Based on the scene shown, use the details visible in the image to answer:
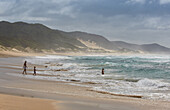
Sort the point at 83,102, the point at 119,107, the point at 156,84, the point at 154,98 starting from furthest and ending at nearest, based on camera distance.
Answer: the point at 156,84 → the point at 154,98 → the point at 83,102 → the point at 119,107

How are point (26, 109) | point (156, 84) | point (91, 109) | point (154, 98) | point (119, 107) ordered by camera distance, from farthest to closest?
1. point (156, 84)
2. point (154, 98)
3. point (119, 107)
4. point (91, 109)
5. point (26, 109)

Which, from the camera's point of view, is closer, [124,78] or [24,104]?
[24,104]

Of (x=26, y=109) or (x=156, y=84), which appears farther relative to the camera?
(x=156, y=84)

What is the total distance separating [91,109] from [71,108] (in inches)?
26.1

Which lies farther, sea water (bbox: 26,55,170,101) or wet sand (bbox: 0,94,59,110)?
sea water (bbox: 26,55,170,101)

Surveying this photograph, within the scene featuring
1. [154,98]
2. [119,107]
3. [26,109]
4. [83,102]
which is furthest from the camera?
[154,98]

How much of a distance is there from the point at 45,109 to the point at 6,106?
3.87ft

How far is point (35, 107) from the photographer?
23.7 feet

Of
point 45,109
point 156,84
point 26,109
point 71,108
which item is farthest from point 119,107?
point 156,84

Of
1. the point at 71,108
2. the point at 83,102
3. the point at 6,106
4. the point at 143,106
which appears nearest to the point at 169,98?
the point at 143,106

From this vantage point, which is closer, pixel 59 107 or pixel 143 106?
pixel 59 107

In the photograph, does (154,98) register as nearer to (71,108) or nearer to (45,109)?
(71,108)

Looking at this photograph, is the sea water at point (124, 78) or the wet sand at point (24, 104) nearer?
the wet sand at point (24, 104)

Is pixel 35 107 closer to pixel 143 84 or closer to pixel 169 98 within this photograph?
pixel 169 98
